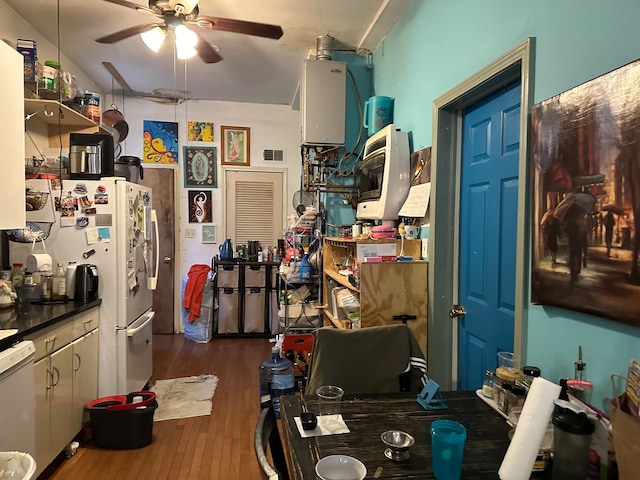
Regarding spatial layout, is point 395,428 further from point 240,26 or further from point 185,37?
point 185,37

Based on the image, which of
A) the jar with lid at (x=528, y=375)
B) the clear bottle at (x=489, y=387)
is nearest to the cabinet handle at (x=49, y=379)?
the clear bottle at (x=489, y=387)

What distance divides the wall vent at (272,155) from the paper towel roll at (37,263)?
314cm

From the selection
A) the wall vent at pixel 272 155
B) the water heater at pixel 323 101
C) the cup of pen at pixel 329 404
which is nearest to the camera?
the cup of pen at pixel 329 404

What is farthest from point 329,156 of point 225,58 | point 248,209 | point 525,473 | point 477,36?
point 525,473

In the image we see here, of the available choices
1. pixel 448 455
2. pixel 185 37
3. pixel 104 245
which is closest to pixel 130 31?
pixel 185 37

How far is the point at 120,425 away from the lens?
2.47m

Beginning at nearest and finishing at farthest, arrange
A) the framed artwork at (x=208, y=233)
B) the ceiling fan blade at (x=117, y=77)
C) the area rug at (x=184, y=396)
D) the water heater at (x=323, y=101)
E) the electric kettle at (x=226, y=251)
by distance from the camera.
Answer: the area rug at (x=184, y=396) → the water heater at (x=323, y=101) → the ceiling fan blade at (x=117, y=77) → the electric kettle at (x=226, y=251) → the framed artwork at (x=208, y=233)

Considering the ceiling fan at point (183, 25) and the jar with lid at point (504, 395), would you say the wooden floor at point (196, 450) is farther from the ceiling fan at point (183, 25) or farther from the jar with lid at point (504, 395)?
the ceiling fan at point (183, 25)

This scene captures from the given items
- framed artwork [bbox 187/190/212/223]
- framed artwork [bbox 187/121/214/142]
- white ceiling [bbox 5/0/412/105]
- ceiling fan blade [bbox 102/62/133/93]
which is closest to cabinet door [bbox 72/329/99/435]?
white ceiling [bbox 5/0/412/105]

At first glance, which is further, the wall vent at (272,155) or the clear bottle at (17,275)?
the wall vent at (272,155)

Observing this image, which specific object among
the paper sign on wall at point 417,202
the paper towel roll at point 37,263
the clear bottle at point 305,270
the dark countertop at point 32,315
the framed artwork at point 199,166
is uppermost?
the framed artwork at point 199,166

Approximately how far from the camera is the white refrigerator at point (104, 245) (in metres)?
2.65

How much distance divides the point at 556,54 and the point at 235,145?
14.0 ft

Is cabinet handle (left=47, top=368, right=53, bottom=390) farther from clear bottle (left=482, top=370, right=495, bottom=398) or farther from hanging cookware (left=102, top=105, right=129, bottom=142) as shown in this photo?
hanging cookware (left=102, top=105, right=129, bottom=142)
